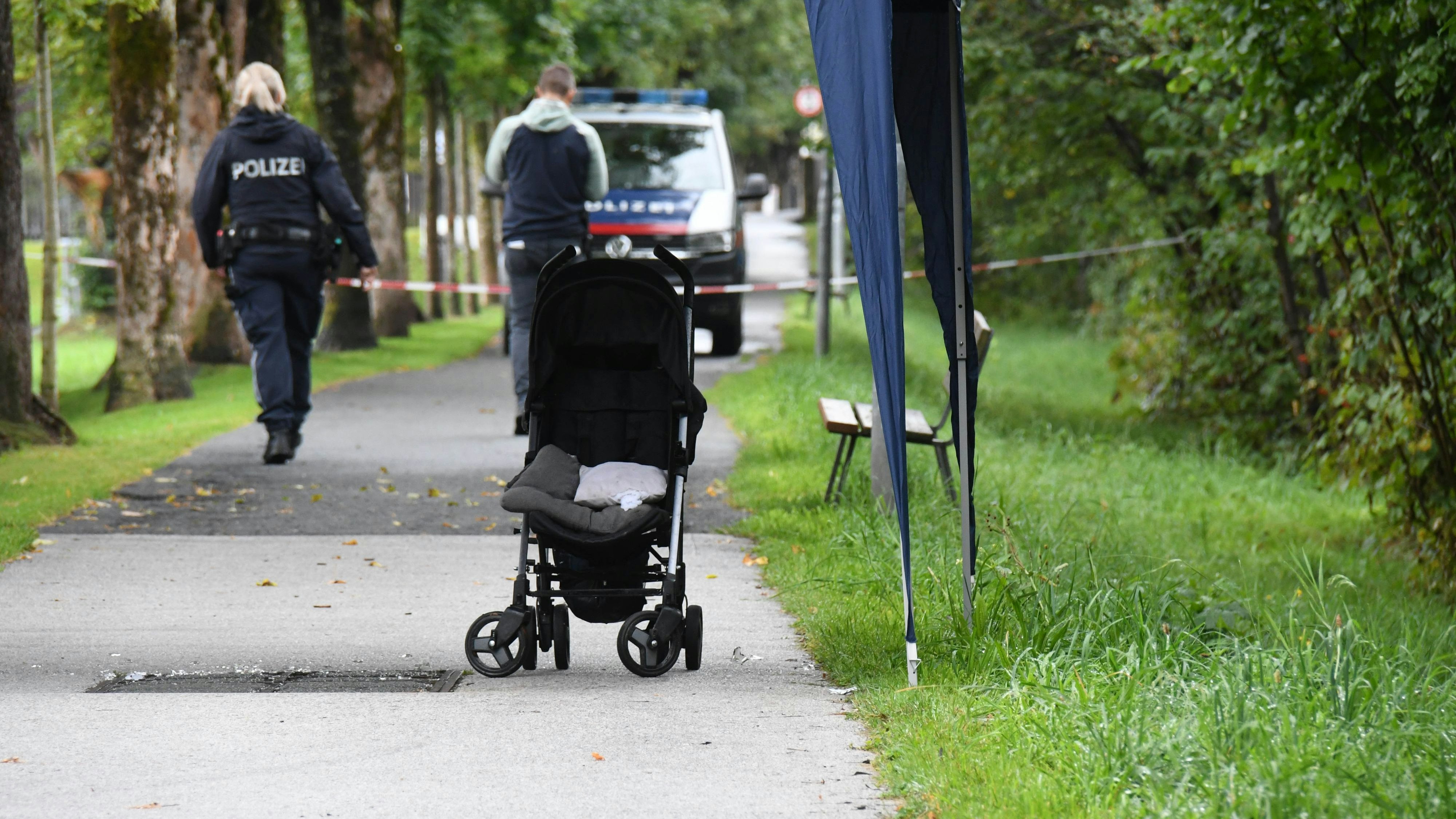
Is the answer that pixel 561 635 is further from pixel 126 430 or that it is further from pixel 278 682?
pixel 126 430

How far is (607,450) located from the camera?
604 cm

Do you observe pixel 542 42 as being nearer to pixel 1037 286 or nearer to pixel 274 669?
pixel 1037 286

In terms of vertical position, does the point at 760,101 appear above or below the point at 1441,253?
above

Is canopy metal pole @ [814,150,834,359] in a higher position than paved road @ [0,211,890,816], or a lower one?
higher

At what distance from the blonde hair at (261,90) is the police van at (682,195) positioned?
20.5 ft

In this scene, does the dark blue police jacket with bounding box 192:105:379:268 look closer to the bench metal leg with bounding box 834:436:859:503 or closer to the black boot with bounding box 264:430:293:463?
the black boot with bounding box 264:430:293:463

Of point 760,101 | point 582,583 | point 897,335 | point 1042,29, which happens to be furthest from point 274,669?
point 760,101

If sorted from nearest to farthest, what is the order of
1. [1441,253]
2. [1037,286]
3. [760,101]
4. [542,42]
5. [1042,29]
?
[1441,253] → [1042,29] → [542,42] → [1037,286] → [760,101]

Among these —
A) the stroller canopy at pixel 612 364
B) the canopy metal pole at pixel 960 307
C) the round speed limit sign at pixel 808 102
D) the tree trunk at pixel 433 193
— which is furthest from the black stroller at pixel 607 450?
the round speed limit sign at pixel 808 102

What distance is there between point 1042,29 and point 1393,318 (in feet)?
23.7

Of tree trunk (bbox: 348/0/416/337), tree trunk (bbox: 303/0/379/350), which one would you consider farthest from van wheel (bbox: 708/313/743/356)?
tree trunk (bbox: 348/0/416/337)

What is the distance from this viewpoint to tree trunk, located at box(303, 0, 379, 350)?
2016cm

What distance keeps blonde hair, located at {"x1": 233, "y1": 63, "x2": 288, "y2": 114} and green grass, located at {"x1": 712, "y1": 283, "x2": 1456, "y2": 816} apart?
3659 mm

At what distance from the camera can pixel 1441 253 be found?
8.94 meters
